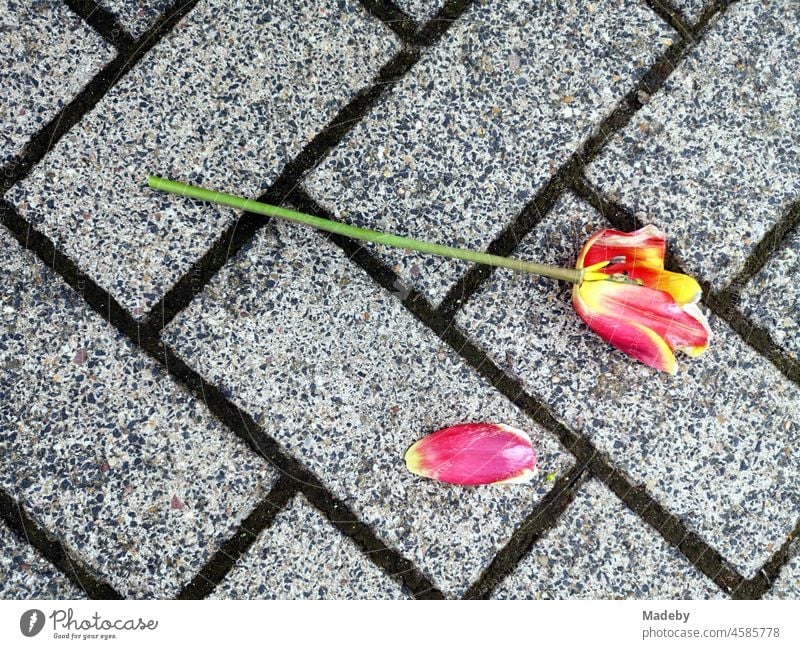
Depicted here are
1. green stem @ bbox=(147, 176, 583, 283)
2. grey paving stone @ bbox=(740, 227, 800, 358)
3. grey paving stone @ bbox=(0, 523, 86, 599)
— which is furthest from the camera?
grey paving stone @ bbox=(740, 227, 800, 358)

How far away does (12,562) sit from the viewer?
1.33 meters

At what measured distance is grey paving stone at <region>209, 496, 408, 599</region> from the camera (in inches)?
53.4

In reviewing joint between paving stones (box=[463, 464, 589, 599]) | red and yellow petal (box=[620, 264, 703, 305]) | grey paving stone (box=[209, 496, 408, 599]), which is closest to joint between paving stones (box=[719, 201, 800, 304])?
red and yellow petal (box=[620, 264, 703, 305])

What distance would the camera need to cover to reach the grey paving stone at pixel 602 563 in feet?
4.56

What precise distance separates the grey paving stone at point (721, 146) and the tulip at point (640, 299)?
0.18 metres

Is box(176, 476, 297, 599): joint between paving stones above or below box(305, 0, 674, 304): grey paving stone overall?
below

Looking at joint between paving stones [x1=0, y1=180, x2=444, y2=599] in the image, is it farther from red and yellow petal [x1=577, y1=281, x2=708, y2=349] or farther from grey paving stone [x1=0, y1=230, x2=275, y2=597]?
red and yellow petal [x1=577, y1=281, x2=708, y2=349]

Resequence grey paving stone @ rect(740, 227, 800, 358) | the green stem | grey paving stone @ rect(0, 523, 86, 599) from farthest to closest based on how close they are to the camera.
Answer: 1. grey paving stone @ rect(740, 227, 800, 358)
2. grey paving stone @ rect(0, 523, 86, 599)
3. the green stem

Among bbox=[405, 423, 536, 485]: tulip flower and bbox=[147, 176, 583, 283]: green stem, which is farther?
bbox=[405, 423, 536, 485]: tulip flower

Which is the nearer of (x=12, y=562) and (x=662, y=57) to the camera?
(x=12, y=562)
